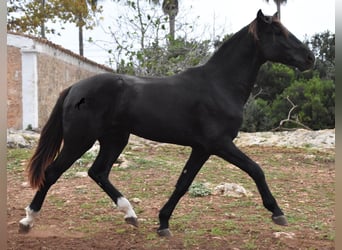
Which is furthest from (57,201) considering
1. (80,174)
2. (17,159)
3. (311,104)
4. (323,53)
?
(323,53)

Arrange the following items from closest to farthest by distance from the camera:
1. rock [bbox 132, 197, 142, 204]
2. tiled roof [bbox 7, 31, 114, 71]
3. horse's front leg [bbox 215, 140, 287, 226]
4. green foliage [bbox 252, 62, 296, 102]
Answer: horse's front leg [bbox 215, 140, 287, 226]
rock [bbox 132, 197, 142, 204]
tiled roof [bbox 7, 31, 114, 71]
green foliage [bbox 252, 62, 296, 102]

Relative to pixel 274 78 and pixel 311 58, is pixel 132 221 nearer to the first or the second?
pixel 311 58

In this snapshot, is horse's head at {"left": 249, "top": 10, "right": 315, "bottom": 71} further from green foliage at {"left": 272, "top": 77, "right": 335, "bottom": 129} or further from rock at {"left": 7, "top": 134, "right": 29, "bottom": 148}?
green foliage at {"left": 272, "top": 77, "right": 335, "bottom": 129}

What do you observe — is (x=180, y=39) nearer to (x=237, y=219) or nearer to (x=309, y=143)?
(x=309, y=143)

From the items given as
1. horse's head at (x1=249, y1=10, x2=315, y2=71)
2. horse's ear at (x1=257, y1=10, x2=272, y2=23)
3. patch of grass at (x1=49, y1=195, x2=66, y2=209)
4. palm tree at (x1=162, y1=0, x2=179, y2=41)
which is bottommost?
patch of grass at (x1=49, y1=195, x2=66, y2=209)

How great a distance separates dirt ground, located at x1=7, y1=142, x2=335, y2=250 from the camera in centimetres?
362

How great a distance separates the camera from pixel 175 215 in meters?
4.61

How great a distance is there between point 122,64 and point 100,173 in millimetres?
10058

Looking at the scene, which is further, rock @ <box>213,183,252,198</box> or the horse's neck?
rock @ <box>213,183,252,198</box>

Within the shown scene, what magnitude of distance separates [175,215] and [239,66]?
178 centimetres

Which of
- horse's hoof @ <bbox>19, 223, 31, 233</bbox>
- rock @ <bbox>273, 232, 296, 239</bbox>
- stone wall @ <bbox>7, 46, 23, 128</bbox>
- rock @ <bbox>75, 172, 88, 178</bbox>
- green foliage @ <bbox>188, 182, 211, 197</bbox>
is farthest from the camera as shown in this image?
stone wall @ <bbox>7, 46, 23, 128</bbox>

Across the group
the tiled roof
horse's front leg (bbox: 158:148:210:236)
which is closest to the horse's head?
horse's front leg (bbox: 158:148:210:236)

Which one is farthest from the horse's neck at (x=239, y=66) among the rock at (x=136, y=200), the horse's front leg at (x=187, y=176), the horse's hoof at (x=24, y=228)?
the rock at (x=136, y=200)

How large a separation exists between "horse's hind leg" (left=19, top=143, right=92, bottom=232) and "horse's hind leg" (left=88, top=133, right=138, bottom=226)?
1.08ft
